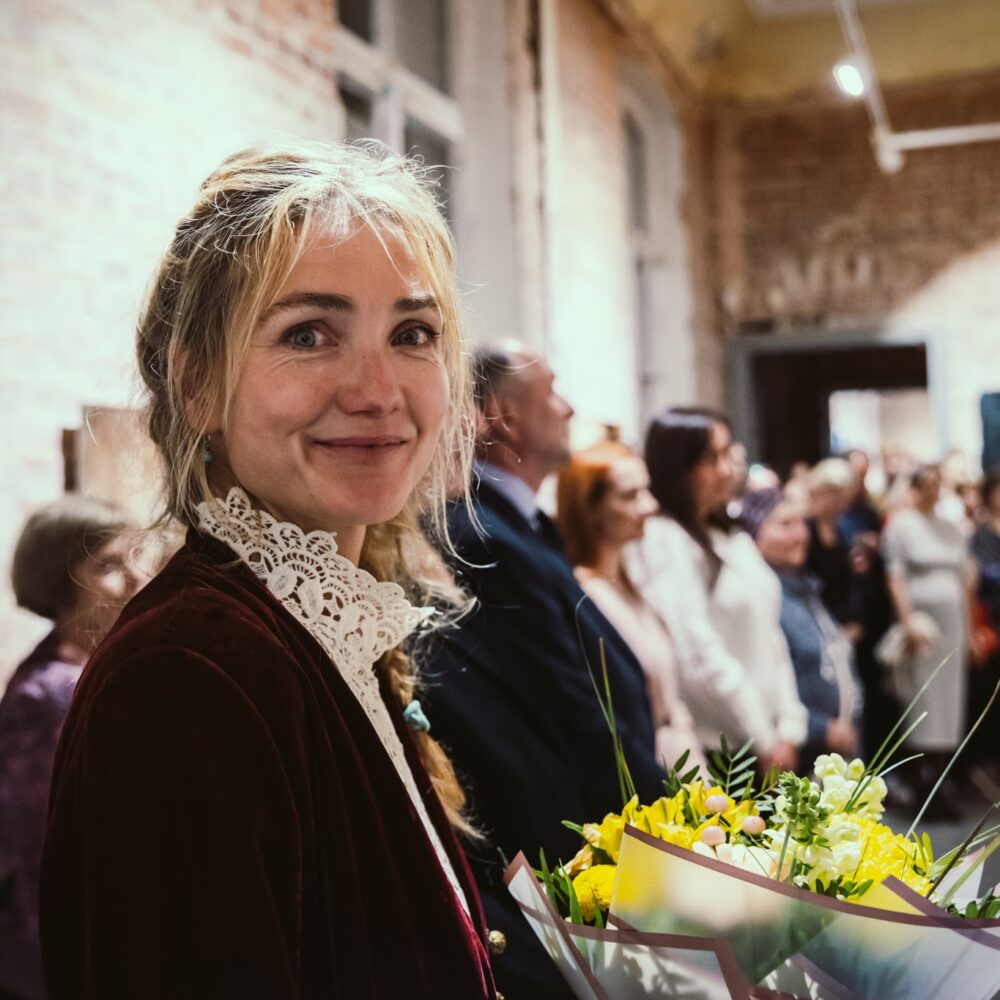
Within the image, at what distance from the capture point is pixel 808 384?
45.1 feet

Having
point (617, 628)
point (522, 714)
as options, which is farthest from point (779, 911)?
point (617, 628)

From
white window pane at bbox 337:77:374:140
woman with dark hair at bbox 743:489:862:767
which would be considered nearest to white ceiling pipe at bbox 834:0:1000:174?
white window pane at bbox 337:77:374:140

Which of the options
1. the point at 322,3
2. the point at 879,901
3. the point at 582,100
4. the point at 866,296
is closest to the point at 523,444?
the point at 879,901

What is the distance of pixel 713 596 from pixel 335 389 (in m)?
3.09

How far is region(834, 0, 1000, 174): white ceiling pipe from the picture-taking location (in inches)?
385

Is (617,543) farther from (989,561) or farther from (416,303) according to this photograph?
(989,561)

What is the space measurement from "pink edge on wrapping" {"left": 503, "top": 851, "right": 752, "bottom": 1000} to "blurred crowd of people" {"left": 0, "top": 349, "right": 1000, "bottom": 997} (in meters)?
0.27

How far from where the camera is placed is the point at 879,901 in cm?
102

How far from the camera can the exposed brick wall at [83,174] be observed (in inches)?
119

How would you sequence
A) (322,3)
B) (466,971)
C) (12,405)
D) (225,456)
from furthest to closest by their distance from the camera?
(322,3) < (12,405) < (225,456) < (466,971)

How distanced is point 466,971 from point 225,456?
53cm

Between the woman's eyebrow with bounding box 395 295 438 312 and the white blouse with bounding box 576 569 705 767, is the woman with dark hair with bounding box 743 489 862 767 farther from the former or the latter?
the woman's eyebrow with bounding box 395 295 438 312

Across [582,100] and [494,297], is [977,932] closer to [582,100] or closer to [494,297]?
[494,297]

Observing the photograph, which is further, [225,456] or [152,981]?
[225,456]
